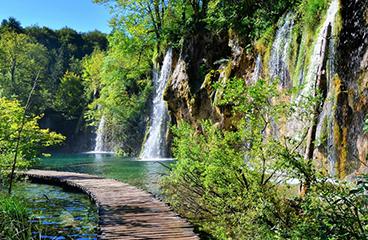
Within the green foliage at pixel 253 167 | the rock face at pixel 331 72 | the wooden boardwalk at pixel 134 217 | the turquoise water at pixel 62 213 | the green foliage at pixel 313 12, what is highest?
the green foliage at pixel 313 12

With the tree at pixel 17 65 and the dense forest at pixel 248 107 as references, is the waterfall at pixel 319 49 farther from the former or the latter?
the tree at pixel 17 65

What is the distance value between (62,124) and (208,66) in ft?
96.9

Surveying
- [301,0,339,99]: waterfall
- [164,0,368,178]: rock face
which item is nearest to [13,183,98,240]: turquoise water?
[164,0,368,178]: rock face

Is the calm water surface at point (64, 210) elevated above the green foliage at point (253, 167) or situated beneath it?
situated beneath

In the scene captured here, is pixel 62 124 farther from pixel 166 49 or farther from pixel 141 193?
pixel 141 193

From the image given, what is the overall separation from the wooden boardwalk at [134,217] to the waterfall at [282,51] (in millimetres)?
7103

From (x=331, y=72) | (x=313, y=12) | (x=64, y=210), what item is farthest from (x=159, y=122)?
(x=331, y=72)

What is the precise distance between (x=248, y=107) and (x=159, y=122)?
18936mm

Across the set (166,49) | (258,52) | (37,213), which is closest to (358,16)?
(258,52)

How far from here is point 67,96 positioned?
4259 centimetres

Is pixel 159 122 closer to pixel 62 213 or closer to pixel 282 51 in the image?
pixel 282 51

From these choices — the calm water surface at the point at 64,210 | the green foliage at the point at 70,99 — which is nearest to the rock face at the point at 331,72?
the calm water surface at the point at 64,210

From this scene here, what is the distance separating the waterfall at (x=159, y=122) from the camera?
2152cm

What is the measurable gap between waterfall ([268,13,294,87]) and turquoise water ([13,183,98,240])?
8.40 metres
